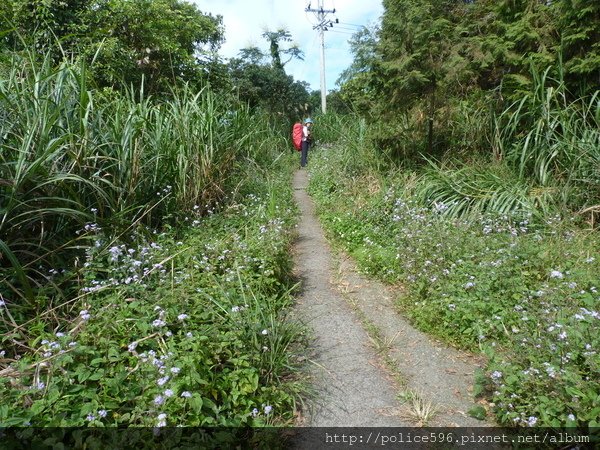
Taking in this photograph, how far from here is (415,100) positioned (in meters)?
5.91

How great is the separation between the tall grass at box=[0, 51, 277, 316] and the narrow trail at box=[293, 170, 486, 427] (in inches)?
73.2

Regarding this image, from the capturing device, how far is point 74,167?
3.25 metres

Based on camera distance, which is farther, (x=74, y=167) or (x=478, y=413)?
(x=74, y=167)

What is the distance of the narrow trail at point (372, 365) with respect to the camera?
7.49 ft

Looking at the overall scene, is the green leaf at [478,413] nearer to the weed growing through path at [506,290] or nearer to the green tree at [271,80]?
the weed growing through path at [506,290]

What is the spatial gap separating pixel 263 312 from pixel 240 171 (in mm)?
3313

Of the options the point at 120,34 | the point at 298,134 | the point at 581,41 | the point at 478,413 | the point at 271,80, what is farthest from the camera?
the point at 271,80

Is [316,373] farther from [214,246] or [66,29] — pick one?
[66,29]

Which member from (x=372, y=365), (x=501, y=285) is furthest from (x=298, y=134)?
(x=372, y=365)

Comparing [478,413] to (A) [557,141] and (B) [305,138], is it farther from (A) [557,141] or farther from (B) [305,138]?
(B) [305,138]

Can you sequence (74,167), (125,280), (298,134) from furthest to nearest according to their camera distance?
(298,134), (74,167), (125,280)

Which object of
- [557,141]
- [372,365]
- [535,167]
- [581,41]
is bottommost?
[372,365]

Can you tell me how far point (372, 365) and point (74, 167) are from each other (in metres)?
2.87

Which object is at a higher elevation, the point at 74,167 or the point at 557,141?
the point at 557,141
